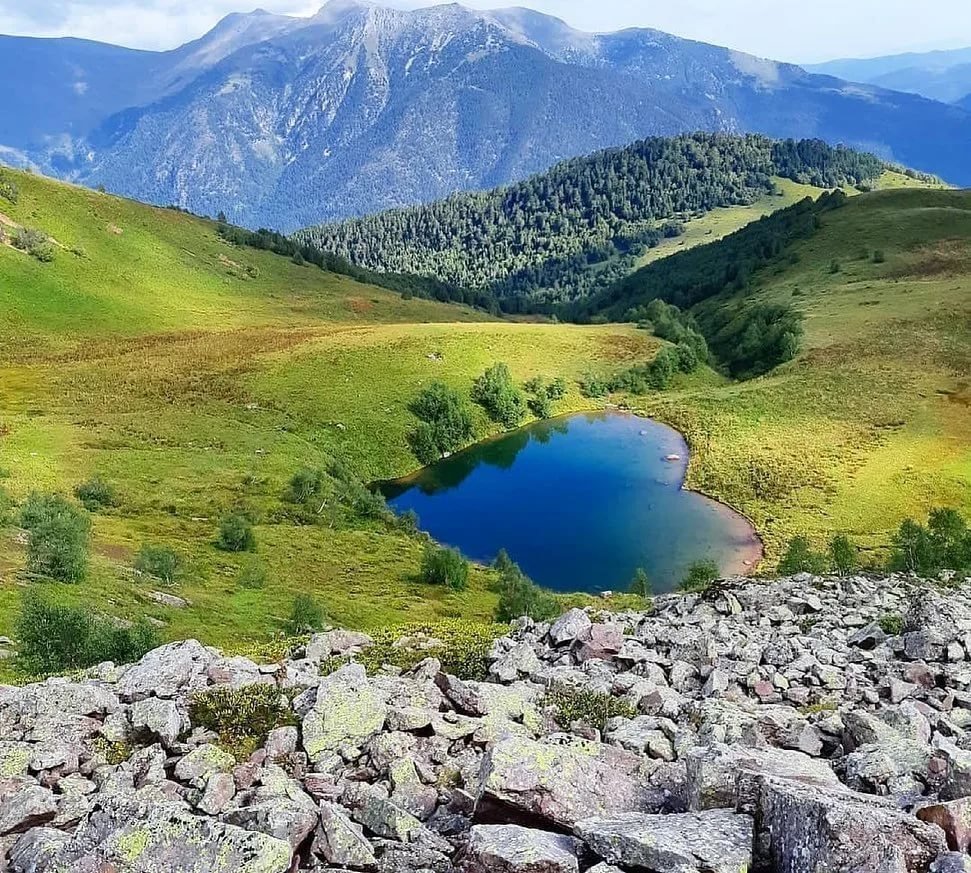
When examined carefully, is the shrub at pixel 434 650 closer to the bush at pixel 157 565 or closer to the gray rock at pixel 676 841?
the gray rock at pixel 676 841

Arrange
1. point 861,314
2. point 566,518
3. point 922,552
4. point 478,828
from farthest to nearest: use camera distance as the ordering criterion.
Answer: point 861,314
point 566,518
point 922,552
point 478,828

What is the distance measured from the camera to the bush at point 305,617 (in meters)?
35.3

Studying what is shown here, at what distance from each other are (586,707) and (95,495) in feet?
172

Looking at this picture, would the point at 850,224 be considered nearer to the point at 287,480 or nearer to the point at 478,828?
the point at 287,480

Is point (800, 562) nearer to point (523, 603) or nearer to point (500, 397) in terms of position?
point (523, 603)

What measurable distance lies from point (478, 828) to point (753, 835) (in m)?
3.28

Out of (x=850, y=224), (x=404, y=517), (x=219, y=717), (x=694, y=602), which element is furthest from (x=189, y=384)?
(x=850, y=224)

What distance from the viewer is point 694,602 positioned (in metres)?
33.1

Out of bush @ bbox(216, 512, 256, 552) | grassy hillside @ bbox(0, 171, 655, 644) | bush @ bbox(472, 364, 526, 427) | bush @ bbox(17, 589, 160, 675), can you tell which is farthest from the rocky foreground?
bush @ bbox(472, 364, 526, 427)

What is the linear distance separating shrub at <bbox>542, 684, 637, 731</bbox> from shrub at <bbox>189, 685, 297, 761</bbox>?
5352 mm

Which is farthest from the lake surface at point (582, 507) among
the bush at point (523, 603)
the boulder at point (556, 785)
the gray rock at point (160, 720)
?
the boulder at point (556, 785)

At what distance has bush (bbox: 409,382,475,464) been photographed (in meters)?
94.3

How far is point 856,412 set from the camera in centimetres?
9019

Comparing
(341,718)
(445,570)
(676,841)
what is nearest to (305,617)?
(445,570)
